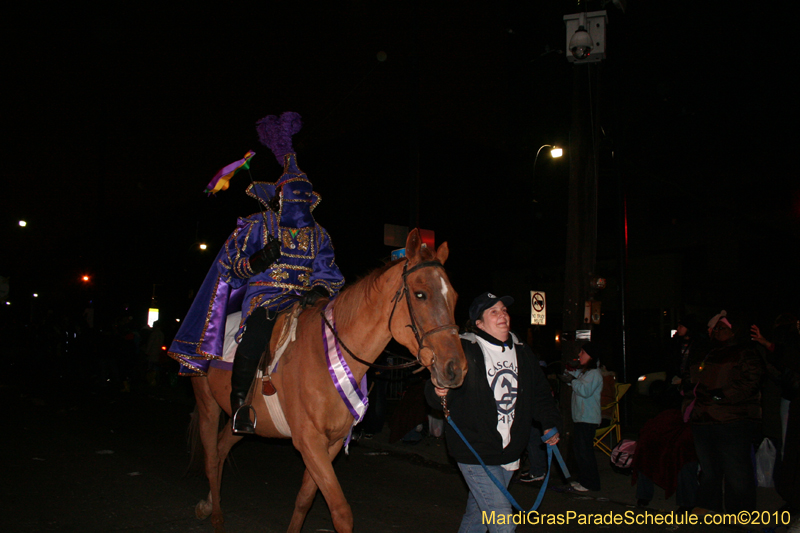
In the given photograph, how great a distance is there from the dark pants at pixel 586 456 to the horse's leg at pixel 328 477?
4.15 metres

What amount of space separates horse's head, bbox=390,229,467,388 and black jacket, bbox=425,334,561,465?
37cm

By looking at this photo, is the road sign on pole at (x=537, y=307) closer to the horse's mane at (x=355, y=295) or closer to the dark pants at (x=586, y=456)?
the dark pants at (x=586, y=456)

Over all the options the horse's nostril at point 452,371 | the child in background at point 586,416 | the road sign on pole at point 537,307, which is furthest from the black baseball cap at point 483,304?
the road sign on pole at point 537,307

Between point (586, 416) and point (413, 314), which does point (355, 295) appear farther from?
point (586, 416)

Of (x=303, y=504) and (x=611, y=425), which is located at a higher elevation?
(x=303, y=504)

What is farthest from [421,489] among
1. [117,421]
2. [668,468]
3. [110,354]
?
[110,354]

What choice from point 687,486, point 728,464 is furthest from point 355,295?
point 687,486

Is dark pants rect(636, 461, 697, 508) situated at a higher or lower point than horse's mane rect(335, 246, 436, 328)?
lower

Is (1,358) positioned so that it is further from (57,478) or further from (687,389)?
(687,389)

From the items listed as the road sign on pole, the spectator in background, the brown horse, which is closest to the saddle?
the brown horse

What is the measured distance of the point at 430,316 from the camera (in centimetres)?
348

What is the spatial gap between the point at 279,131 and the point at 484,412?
3282 mm

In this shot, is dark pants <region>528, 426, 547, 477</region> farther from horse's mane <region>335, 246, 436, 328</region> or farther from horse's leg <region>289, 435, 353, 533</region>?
horse's mane <region>335, 246, 436, 328</region>

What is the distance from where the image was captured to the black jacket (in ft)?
11.8
